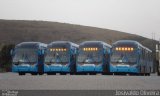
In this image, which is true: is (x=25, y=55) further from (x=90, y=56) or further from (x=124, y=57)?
(x=124, y=57)

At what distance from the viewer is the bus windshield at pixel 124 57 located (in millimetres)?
43375

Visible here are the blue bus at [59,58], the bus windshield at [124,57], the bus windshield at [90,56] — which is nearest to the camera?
the bus windshield at [124,57]

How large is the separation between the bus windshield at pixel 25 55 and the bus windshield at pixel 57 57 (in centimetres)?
128

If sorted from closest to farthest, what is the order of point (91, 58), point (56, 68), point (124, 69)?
1. point (124, 69)
2. point (91, 58)
3. point (56, 68)

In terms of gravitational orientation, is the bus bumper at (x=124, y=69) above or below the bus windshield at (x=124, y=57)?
below

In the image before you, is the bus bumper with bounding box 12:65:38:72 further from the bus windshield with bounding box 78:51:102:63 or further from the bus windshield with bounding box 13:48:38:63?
the bus windshield with bounding box 78:51:102:63

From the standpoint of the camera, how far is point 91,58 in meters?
44.7

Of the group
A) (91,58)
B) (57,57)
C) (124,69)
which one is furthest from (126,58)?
(57,57)

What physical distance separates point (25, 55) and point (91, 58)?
21.1 feet

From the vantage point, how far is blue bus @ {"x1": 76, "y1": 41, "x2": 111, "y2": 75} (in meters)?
44.6

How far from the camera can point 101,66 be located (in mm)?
45031

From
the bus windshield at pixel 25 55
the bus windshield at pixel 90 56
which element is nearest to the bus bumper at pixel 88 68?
the bus windshield at pixel 90 56

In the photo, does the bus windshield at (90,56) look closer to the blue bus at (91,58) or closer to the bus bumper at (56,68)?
the blue bus at (91,58)

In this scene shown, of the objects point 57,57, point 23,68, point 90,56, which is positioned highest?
point 90,56
